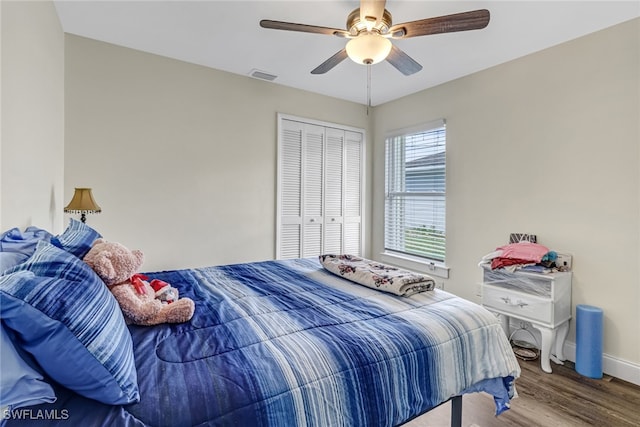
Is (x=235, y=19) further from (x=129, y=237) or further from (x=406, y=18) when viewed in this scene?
(x=129, y=237)

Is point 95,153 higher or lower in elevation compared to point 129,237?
higher

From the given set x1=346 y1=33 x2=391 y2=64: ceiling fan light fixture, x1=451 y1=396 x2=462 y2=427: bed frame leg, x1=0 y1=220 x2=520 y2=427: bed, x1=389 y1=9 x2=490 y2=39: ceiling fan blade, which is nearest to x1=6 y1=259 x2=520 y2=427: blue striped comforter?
x1=0 y1=220 x2=520 y2=427: bed

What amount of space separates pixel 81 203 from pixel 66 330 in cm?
196

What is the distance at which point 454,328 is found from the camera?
1502 mm

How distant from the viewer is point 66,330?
2.67 feet

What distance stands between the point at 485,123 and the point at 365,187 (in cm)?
173

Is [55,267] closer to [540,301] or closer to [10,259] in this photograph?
[10,259]

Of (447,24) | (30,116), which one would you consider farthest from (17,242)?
(447,24)

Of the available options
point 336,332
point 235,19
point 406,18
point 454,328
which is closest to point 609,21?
point 406,18

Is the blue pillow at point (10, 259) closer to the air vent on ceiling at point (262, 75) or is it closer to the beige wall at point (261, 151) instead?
the beige wall at point (261, 151)

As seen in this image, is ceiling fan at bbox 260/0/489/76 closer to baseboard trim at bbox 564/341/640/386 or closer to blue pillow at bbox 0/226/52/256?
blue pillow at bbox 0/226/52/256

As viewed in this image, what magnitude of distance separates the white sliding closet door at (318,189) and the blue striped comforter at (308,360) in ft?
6.56

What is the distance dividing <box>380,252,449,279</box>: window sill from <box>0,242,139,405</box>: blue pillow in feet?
10.8

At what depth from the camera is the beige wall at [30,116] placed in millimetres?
1370
